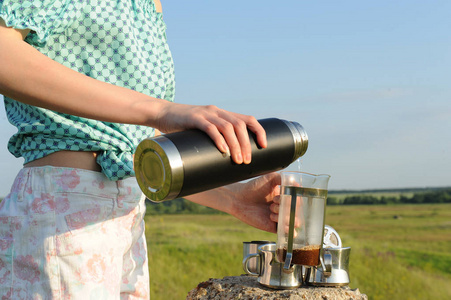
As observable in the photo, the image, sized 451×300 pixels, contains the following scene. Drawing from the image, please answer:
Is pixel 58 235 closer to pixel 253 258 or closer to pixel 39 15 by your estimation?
pixel 39 15

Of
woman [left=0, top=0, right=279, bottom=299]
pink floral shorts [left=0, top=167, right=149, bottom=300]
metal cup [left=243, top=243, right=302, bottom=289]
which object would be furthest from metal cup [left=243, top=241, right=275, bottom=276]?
pink floral shorts [left=0, top=167, right=149, bottom=300]

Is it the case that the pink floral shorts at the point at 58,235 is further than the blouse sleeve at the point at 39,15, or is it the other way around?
the pink floral shorts at the point at 58,235

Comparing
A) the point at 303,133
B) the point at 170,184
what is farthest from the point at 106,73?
the point at 303,133

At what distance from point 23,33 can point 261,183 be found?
1.10 m

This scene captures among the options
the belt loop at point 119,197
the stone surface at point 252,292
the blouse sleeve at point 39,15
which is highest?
the blouse sleeve at point 39,15

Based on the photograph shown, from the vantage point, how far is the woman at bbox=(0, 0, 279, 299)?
4.12 ft

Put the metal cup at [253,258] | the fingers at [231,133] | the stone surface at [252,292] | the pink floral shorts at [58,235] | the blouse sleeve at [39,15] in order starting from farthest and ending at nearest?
1. the metal cup at [253,258]
2. the stone surface at [252,292]
3. the pink floral shorts at [58,235]
4. the blouse sleeve at [39,15]
5. the fingers at [231,133]

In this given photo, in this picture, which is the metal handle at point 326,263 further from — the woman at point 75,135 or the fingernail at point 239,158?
the fingernail at point 239,158

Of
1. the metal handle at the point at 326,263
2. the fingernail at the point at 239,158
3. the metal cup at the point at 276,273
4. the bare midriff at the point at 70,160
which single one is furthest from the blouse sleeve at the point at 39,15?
the metal handle at the point at 326,263

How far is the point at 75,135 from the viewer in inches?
58.9

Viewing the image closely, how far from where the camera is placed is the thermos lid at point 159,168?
1184 millimetres

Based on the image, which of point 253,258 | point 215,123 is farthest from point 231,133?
point 253,258

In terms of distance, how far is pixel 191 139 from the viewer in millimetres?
1197

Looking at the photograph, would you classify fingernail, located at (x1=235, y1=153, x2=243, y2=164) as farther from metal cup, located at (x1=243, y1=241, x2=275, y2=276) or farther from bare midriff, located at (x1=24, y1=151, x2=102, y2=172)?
metal cup, located at (x1=243, y1=241, x2=275, y2=276)
